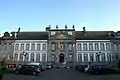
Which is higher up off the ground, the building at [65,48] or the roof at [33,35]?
the roof at [33,35]

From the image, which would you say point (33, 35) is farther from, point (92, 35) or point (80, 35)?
point (92, 35)

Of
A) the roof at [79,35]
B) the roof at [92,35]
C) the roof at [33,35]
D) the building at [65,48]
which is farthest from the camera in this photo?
the roof at [33,35]

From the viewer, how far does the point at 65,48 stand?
217 ft

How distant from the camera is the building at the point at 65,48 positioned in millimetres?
64750

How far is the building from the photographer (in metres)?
64.8

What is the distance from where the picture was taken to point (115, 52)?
66125 millimetres

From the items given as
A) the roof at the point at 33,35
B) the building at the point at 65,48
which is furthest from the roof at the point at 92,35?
the roof at the point at 33,35

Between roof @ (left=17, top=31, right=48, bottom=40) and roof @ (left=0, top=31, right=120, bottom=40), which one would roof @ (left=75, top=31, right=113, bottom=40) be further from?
roof @ (left=17, top=31, right=48, bottom=40)

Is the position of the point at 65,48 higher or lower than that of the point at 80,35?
lower

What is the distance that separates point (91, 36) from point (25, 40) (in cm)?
2663

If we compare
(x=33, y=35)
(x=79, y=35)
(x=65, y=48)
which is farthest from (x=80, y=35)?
(x=33, y=35)

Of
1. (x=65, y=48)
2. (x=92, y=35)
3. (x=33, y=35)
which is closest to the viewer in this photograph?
(x=65, y=48)

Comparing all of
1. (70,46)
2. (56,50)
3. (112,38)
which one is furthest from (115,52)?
(56,50)

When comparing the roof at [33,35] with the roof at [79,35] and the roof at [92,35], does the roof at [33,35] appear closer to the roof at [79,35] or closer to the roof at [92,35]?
the roof at [79,35]
